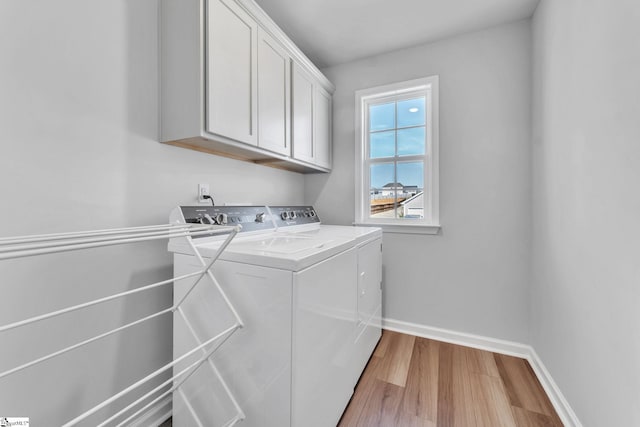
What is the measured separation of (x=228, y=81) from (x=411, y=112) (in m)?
1.66

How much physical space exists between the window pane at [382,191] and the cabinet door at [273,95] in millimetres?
993

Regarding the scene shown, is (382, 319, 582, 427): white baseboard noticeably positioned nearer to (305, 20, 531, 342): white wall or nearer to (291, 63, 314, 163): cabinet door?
(305, 20, 531, 342): white wall

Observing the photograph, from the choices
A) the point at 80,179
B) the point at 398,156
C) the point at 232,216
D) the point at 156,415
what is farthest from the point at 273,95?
the point at 156,415

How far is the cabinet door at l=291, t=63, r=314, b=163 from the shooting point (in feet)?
6.62

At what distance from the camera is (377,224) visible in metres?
2.50

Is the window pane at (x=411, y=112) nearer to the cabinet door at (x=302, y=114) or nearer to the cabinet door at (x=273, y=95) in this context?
the cabinet door at (x=302, y=114)

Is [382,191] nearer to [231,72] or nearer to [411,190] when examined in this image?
[411,190]

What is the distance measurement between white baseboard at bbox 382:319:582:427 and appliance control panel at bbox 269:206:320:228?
3.84ft

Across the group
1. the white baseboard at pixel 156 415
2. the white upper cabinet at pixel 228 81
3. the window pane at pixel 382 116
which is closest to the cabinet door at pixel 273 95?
the white upper cabinet at pixel 228 81

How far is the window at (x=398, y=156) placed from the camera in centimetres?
231

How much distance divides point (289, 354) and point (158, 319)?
2.95 ft

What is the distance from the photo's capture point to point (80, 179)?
1139 mm

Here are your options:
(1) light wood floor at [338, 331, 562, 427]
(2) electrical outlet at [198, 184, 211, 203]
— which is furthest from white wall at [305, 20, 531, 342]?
(2) electrical outlet at [198, 184, 211, 203]

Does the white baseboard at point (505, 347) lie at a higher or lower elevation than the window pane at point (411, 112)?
lower
